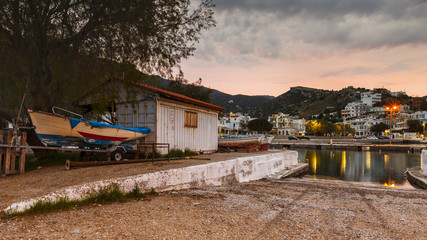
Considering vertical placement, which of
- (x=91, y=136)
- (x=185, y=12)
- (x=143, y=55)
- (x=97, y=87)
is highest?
(x=185, y=12)

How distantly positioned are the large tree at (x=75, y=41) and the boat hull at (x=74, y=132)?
97 centimetres

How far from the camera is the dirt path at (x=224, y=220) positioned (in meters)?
4.09

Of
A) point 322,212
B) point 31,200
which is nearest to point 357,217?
point 322,212

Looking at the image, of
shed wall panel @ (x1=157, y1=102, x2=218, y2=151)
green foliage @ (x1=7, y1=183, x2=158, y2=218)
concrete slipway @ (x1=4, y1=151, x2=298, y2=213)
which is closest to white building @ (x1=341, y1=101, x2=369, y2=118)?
shed wall panel @ (x1=157, y1=102, x2=218, y2=151)

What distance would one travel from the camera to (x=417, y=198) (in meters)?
8.75

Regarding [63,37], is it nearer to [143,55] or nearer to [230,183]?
[143,55]

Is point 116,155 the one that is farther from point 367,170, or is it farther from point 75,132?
point 367,170

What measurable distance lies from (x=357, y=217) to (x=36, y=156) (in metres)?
14.1

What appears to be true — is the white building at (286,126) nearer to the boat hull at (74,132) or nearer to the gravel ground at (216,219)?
the boat hull at (74,132)

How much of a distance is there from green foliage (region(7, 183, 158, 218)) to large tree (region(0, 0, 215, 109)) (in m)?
5.53

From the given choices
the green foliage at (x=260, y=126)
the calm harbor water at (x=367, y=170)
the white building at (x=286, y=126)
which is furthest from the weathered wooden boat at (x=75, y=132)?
the white building at (x=286, y=126)

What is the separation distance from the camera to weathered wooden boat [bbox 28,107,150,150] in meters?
9.72

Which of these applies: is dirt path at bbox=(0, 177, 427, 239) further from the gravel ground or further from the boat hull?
the boat hull

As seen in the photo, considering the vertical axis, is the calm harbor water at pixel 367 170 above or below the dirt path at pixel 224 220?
below
